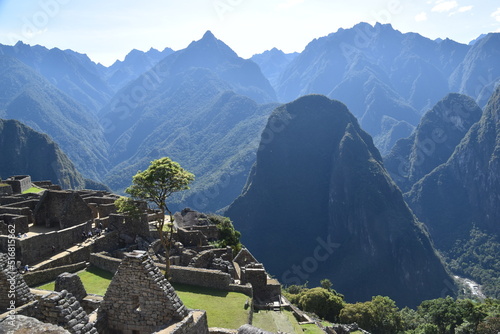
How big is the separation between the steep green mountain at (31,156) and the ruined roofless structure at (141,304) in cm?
14022

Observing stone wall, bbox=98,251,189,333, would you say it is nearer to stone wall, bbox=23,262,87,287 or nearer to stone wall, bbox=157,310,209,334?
stone wall, bbox=157,310,209,334

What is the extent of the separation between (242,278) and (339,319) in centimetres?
1973

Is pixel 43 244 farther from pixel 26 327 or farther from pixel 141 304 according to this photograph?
pixel 26 327

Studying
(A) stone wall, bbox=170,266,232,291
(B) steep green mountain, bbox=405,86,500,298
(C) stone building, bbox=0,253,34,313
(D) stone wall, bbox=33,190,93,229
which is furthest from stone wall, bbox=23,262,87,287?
(B) steep green mountain, bbox=405,86,500,298

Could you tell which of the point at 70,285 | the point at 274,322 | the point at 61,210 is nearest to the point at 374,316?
the point at 274,322

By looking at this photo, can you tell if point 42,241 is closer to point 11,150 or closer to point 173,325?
point 173,325

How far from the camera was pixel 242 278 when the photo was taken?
77.7 feet

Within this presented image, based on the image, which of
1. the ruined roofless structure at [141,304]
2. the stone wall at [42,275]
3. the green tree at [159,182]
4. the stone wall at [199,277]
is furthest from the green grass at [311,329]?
the ruined roofless structure at [141,304]

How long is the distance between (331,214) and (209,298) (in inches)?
6090

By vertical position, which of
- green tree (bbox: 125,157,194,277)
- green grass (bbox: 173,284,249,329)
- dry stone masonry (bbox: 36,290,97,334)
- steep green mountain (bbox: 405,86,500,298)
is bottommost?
steep green mountain (bbox: 405,86,500,298)

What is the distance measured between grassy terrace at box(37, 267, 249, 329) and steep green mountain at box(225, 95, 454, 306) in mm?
98227

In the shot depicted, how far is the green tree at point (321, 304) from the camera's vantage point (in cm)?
3762

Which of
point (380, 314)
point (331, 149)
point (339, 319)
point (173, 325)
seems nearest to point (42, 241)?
point (173, 325)

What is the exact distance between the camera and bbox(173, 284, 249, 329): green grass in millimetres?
16156
